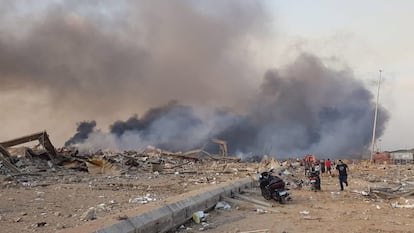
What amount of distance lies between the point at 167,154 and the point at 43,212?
35.7m

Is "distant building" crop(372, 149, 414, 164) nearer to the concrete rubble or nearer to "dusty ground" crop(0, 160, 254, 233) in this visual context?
the concrete rubble

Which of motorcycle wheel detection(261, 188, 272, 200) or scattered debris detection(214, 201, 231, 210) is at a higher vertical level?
motorcycle wheel detection(261, 188, 272, 200)

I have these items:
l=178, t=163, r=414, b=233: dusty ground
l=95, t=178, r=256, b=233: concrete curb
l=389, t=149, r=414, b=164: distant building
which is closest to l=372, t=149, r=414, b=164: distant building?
l=389, t=149, r=414, b=164: distant building

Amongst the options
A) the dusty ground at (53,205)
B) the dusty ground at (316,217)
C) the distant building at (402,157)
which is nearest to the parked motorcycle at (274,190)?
the dusty ground at (316,217)

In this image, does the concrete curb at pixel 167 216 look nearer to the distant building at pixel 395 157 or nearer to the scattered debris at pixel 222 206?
the scattered debris at pixel 222 206

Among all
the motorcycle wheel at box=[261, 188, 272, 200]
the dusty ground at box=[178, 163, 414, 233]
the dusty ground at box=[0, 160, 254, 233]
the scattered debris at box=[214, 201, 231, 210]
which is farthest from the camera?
the motorcycle wheel at box=[261, 188, 272, 200]

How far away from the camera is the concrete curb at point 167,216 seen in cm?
670

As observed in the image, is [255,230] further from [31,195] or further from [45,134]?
[45,134]

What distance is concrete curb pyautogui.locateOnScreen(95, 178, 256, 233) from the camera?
22.0 feet

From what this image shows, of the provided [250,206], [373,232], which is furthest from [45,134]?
[373,232]

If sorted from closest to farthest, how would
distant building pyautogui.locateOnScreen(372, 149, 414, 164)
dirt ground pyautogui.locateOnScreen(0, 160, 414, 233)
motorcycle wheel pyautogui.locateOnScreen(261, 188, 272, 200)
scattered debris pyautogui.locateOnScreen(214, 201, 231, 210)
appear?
dirt ground pyautogui.locateOnScreen(0, 160, 414, 233)
scattered debris pyautogui.locateOnScreen(214, 201, 231, 210)
motorcycle wheel pyautogui.locateOnScreen(261, 188, 272, 200)
distant building pyautogui.locateOnScreen(372, 149, 414, 164)

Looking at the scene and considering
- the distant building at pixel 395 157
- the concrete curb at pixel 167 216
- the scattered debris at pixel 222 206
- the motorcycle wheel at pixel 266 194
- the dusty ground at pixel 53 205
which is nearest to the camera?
the concrete curb at pixel 167 216

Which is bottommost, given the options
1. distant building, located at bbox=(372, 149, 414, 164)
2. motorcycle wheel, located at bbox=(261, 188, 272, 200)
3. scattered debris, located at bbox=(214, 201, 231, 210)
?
scattered debris, located at bbox=(214, 201, 231, 210)

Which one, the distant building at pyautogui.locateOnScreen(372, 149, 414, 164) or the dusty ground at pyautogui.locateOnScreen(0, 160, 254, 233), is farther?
the distant building at pyautogui.locateOnScreen(372, 149, 414, 164)
